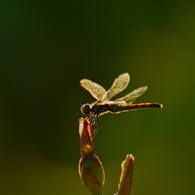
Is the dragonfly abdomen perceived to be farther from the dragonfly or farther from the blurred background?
the blurred background

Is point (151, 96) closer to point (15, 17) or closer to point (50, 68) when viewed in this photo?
point (50, 68)

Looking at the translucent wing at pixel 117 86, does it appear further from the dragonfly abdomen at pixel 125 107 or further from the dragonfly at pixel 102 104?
the dragonfly abdomen at pixel 125 107

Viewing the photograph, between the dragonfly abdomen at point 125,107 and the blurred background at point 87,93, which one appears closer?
the dragonfly abdomen at point 125,107

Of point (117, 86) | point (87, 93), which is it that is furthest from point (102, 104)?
point (87, 93)

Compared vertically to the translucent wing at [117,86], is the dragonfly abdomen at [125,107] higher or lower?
lower

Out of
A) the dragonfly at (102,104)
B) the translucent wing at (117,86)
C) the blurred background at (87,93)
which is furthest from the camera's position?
the blurred background at (87,93)

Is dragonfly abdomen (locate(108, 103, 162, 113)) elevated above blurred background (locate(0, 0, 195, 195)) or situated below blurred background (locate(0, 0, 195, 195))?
below

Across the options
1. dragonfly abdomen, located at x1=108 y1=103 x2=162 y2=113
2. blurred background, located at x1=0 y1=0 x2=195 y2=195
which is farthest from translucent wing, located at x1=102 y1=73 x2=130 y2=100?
blurred background, located at x1=0 y1=0 x2=195 y2=195

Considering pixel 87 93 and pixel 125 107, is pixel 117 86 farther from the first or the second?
pixel 87 93

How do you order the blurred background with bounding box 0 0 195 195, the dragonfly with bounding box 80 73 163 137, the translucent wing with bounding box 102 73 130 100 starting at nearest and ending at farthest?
the dragonfly with bounding box 80 73 163 137 < the translucent wing with bounding box 102 73 130 100 < the blurred background with bounding box 0 0 195 195


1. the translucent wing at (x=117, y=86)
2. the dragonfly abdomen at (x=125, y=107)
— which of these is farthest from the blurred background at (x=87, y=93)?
the dragonfly abdomen at (x=125, y=107)
